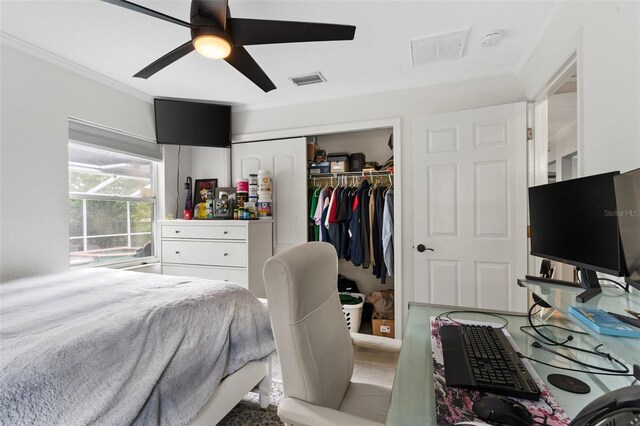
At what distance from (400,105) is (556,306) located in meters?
2.17

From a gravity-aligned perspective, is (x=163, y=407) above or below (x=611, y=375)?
below

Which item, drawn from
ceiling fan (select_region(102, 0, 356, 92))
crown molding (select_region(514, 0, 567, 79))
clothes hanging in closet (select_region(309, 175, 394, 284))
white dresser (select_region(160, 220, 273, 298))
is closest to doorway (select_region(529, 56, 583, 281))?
crown molding (select_region(514, 0, 567, 79))

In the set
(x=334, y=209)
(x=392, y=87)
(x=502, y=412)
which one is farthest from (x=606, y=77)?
(x=334, y=209)

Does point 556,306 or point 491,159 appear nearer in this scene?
point 556,306

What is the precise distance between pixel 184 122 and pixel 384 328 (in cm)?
296

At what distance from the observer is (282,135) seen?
3.12m

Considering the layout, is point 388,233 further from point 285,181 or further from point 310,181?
point 285,181

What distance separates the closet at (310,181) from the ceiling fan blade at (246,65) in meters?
1.14

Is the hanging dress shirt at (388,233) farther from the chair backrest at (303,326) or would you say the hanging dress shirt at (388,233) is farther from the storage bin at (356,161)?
the chair backrest at (303,326)

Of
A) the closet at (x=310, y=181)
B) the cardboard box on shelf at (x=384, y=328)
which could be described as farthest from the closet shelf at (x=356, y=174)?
the cardboard box on shelf at (x=384, y=328)

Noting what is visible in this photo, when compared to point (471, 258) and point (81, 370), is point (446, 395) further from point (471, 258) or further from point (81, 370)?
point (471, 258)

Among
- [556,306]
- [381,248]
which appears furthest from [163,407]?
[381,248]

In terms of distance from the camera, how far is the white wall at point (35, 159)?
1979 millimetres

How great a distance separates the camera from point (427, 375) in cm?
90
